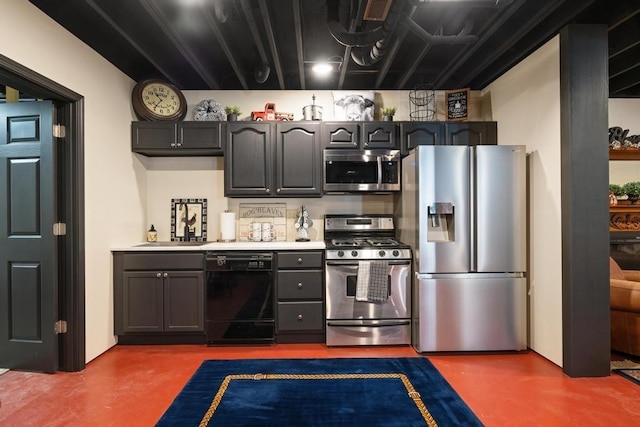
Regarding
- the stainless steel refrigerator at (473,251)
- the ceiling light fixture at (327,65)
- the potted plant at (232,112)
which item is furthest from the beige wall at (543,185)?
the potted plant at (232,112)

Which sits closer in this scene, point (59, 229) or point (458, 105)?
point (59, 229)

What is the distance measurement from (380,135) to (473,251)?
58.3 inches

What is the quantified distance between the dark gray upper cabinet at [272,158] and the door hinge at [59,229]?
1390 mm

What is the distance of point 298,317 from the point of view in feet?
10.4

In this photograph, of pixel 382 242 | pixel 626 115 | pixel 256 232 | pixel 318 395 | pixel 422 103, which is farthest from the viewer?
pixel 626 115

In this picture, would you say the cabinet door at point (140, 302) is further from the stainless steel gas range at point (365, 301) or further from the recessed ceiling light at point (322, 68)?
the recessed ceiling light at point (322, 68)

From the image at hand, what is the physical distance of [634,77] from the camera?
3.55 meters

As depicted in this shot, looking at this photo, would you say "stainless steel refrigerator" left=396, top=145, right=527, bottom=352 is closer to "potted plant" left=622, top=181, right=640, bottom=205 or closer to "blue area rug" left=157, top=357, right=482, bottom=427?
"blue area rug" left=157, top=357, right=482, bottom=427

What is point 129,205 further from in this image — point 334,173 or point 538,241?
point 538,241

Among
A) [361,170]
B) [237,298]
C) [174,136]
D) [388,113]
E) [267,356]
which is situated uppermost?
[388,113]

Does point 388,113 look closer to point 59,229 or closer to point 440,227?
point 440,227

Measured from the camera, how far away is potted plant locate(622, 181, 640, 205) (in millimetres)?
4020

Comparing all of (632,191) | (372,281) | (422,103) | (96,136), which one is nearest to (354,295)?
(372,281)

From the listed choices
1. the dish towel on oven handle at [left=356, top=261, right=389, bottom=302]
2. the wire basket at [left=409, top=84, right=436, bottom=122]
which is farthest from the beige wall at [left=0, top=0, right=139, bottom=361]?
the wire basket at [left=409, top=84, right=436, bottom=122]
